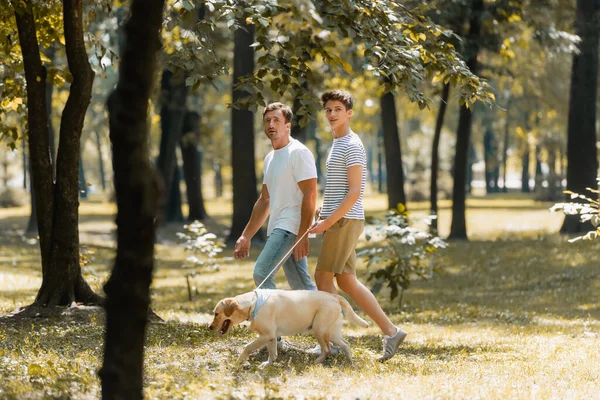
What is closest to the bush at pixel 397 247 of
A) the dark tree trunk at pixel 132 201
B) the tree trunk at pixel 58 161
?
the tree trunk at pixel 58 161

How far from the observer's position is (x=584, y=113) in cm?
2134

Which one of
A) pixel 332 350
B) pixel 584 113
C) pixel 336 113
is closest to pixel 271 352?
pixel 332 350

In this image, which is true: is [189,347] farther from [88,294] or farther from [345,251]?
[88,294]

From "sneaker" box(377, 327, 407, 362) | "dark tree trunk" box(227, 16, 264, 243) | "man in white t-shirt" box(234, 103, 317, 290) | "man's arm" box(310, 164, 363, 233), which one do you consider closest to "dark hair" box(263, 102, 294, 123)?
"man in white t-shirt" box(234, 103, 317, 290)

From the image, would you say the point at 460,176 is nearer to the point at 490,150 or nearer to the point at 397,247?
the point at 397,247

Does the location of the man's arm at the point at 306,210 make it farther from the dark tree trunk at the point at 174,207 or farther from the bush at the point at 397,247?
the dark tree trunk at the point at 174,207

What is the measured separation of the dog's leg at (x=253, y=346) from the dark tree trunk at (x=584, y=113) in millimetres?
15529

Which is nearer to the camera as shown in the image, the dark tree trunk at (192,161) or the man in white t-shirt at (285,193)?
the man in white t-shirt at (285,193)

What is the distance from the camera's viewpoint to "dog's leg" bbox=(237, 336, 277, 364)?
709 centimetres

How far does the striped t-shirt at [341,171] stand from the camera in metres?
7.52

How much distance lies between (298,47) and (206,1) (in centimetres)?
105

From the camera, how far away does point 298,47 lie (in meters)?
8.78

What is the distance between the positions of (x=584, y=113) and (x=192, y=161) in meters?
15.3

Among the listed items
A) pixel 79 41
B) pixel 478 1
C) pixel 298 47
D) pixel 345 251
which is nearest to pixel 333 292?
pixel 345 251
